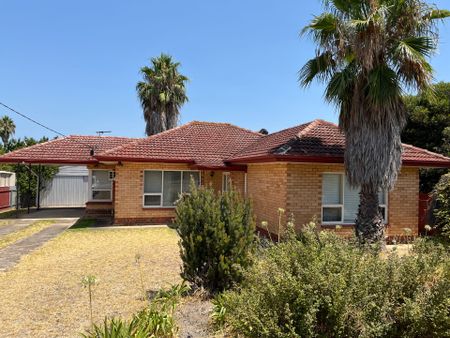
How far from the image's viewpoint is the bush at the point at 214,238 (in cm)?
614

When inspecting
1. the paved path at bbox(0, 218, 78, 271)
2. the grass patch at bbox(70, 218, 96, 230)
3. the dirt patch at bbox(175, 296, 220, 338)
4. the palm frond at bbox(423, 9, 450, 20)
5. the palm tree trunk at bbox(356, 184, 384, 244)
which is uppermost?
the palm frond at bbox(423, 9, 450, 20)

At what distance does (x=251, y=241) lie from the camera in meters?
6.36

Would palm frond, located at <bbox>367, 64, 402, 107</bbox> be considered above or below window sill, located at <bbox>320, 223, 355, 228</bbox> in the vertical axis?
above

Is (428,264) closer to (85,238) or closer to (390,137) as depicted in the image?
(390,137)

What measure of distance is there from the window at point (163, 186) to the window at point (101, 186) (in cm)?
528

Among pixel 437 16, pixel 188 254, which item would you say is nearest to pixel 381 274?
pixel 188 254

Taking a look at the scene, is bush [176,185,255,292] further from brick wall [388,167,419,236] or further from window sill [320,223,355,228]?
brick wall [388,167,419,236]

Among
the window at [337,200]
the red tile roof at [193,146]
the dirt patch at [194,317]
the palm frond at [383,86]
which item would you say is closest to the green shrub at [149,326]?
the dirt patch at [194,317]

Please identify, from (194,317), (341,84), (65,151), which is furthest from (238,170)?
(65,151)

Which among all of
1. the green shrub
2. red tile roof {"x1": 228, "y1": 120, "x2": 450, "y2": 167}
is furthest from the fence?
the green shrub

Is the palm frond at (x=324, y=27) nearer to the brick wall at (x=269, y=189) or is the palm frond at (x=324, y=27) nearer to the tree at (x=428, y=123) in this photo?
the brick wall at (x=269, y=189)

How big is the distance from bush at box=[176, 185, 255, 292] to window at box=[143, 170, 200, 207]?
31.8 ft

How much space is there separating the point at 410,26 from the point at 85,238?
484 inches

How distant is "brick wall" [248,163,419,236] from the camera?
36.8 feet
